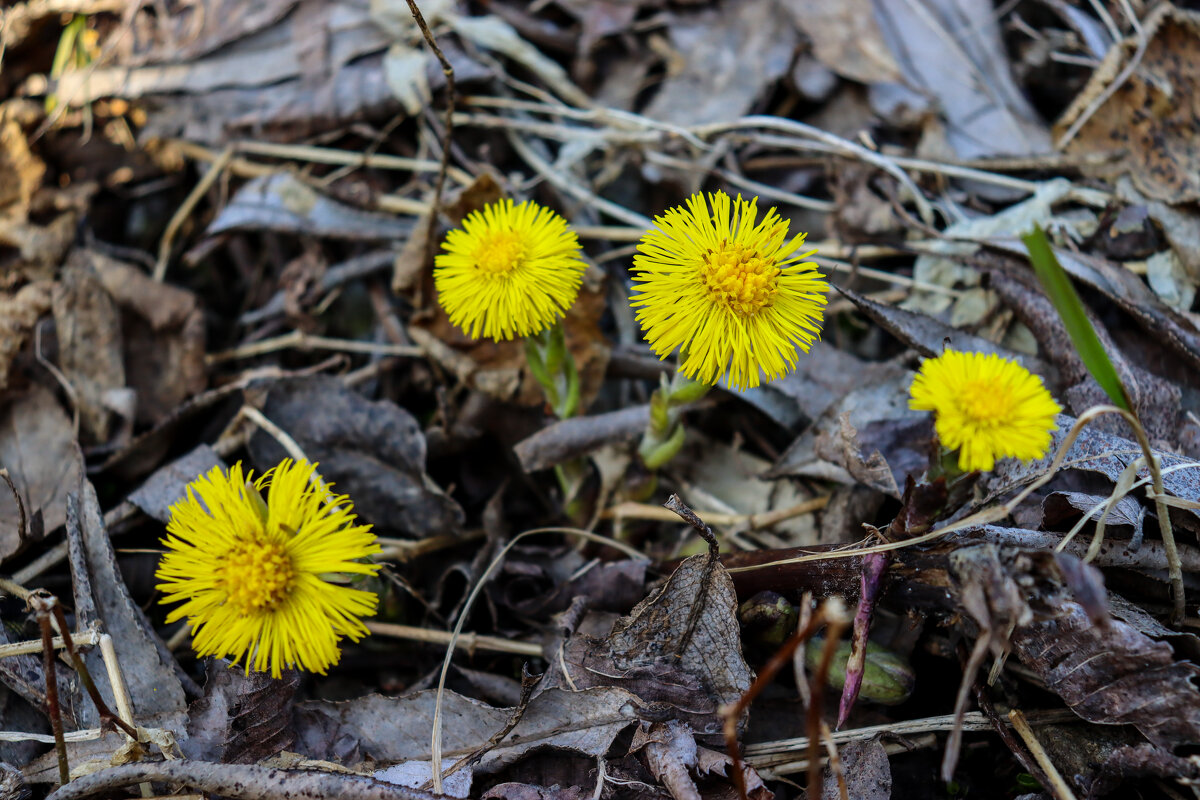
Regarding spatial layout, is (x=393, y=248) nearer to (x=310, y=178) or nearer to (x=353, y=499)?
(x=310, y=178)

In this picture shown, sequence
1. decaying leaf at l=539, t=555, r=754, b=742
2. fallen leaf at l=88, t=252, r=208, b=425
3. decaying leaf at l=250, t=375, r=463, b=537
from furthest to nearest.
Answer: fallen leaf at l=88, t=252, r=208, b=425 → decaying leaf at l=250, t=375, r=463, b=537 → decaying leaf at l=539, t=555, r=754, b=742

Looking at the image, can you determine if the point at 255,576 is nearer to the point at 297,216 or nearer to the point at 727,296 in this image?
the point at 727,296

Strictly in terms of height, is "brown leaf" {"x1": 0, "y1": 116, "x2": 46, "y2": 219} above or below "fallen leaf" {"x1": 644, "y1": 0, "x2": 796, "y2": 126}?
below

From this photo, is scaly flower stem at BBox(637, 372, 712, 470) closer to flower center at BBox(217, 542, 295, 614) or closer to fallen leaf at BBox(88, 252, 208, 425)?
flower center at BBox(217, 542, 295, 614)

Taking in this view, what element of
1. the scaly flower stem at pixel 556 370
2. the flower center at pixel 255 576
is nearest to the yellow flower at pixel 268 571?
the flower center at pixel 255 576

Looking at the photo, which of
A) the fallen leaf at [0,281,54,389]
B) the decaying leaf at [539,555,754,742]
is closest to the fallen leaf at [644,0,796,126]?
the decaying leaf at [539,555,754,742]

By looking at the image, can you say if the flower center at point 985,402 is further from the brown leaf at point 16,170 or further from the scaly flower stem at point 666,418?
the brown leaf at point 16,170
